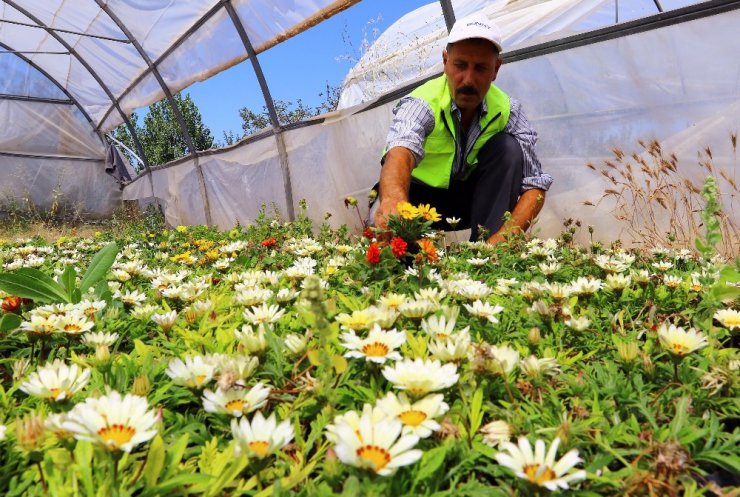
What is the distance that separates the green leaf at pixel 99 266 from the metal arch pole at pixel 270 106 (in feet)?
14.1

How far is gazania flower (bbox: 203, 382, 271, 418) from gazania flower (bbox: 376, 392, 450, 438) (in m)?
0.14

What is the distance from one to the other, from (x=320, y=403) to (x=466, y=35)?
6.48 ft

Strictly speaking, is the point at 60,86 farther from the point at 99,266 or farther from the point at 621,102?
the point at 99,266

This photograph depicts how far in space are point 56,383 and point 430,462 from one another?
0.44 m

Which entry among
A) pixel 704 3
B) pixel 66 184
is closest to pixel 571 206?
pixel 704 3

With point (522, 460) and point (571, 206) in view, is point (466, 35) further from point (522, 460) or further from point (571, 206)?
point (522, 460)

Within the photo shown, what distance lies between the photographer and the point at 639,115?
105 inches

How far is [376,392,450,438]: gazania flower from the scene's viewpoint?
1.60ft

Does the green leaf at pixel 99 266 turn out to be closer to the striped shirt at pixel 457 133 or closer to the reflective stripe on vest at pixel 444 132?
the striped shirt at pixel 457 133

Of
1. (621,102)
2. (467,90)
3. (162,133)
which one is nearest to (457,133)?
(467,90)

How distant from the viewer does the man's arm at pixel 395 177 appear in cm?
198

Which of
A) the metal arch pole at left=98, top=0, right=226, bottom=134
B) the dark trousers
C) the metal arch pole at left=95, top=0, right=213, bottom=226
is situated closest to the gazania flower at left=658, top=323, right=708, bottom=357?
the dark trousers

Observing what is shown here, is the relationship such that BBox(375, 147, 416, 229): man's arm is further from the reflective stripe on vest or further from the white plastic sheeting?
the white plastic sheeting

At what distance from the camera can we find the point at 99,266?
1193 millimetres
